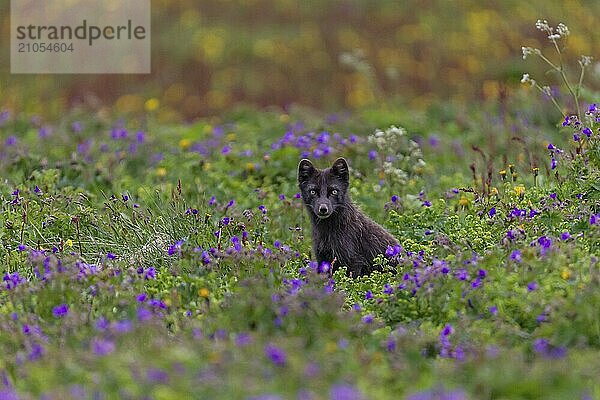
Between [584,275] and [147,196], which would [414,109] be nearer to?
[147,196]

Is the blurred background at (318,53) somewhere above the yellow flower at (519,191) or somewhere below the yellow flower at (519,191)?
above

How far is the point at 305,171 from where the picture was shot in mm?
7215

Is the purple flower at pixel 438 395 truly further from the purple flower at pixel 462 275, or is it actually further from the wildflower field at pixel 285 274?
the purple flower at pixel 462 275

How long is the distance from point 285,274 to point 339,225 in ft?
2.71

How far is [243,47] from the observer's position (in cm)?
1568

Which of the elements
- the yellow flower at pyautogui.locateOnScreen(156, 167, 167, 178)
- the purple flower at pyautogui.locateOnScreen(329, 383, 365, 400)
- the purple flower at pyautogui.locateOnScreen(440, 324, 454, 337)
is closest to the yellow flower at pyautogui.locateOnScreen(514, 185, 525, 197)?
the purple flower at pyautogui.locateOnScreen(440, 324, 454, 337)

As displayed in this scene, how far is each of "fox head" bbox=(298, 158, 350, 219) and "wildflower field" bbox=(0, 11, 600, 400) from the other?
0.42m

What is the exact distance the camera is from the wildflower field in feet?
13.1

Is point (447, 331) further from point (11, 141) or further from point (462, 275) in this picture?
point (11, 141)

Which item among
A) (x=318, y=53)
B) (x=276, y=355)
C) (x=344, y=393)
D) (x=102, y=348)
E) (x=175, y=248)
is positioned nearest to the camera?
(x=344, y=393)

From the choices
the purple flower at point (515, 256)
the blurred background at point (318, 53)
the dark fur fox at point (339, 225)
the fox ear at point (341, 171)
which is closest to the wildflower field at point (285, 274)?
the purple flower at point (515, 256)

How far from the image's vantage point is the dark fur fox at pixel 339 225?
6961 millimetres

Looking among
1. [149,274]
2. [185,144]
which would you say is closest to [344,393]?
[149,274]

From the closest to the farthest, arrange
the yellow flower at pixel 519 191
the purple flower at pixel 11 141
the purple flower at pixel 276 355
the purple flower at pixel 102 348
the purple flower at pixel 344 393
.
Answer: the purple flower at pixel 344 393 < the purple flower at pixel 276 355 < the purple flower at pixel 102 348 < the yellow flower at pixel 519 191 < the purple flower at pixel 11 141
